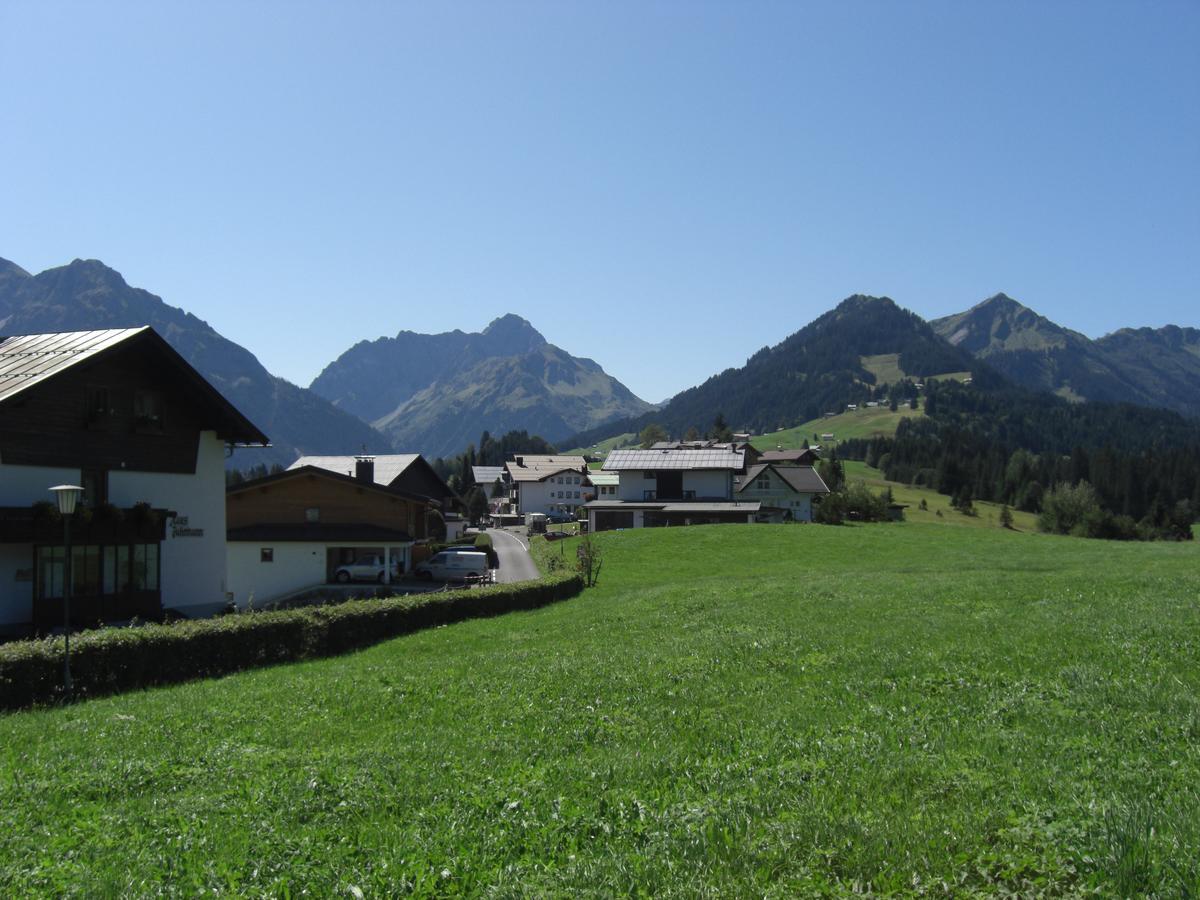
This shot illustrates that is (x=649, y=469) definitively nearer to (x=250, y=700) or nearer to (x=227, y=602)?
(x=227, y=602)

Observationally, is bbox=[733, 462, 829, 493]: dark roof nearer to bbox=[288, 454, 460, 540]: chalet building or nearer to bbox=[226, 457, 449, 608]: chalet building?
bbox=[288, 454, 460, 540]: chalet building

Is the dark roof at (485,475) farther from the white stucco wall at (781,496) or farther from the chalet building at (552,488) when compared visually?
Result: the white stucco wall at (781,496)

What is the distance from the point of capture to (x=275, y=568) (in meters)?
51.1

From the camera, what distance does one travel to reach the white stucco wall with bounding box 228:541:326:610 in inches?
1991

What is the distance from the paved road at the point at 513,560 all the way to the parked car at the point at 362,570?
284 inches

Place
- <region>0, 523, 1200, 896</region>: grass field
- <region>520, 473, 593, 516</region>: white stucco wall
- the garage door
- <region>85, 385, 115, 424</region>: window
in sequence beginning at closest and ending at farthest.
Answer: <region>0, 523, 1200, 896</region>: grass field → <region>85, 385, 115, 424</region>: window → the garage door → <region>520, 473, 593, 516</region>: white stucco wall

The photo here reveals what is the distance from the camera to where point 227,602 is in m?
36.8

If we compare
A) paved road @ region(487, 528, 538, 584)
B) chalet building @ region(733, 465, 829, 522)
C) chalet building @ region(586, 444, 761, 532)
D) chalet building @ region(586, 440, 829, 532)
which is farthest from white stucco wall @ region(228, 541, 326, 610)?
chalet building @ region(733, 465, 829, 522)

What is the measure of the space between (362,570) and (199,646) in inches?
1238

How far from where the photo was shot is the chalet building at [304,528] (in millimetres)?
50656

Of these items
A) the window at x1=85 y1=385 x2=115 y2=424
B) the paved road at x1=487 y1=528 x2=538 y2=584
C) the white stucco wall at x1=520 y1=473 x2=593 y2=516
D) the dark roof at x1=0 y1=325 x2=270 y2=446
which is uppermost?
the dark roof at x1=0 y1=325 x2=270 y2=446

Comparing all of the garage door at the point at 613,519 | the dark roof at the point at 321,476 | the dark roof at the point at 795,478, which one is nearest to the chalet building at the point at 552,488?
the dark roof at the point at 795,478

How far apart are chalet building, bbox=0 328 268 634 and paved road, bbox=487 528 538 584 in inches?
535

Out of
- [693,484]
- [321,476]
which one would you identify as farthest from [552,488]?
[321,476]
